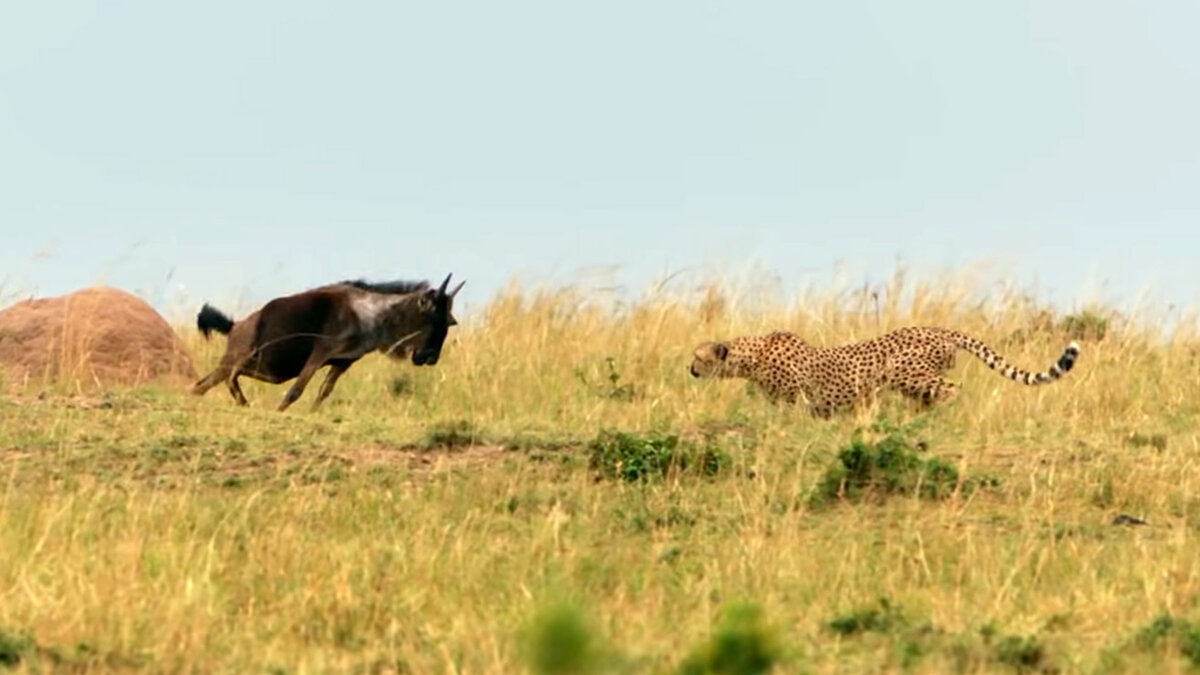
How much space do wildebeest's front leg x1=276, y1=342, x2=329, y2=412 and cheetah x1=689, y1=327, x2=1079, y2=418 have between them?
2316mm

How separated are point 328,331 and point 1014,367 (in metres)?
4.17

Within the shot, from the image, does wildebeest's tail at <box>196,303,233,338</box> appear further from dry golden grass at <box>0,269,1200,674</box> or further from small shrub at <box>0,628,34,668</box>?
small shrub at <box>0,628,34,668</box>

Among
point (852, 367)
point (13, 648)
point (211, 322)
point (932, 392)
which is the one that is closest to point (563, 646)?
point (13, 648)

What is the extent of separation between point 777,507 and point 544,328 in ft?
21.2

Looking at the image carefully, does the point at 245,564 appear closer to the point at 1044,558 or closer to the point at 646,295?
the point at 1044,558

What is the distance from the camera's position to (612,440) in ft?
32.0

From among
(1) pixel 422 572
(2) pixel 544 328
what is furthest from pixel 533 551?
(2) pixel 544 328

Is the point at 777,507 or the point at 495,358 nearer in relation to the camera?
the point at 777,507

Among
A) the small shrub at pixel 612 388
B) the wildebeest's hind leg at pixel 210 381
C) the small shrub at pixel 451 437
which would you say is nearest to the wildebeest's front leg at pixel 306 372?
the wildebeest's hind leg at pixel 210 381

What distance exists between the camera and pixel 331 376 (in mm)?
13461

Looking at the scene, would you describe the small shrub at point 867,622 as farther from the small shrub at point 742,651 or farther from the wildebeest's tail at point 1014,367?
the wildebeest's tail at point 1014,367

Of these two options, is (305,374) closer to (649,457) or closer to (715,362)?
(715,362)

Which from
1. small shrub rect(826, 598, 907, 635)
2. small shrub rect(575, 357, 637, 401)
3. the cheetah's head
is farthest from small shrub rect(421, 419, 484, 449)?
small shrub rect(826, 598, 907, 635)

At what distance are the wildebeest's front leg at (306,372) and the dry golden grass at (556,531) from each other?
0.12 metres
